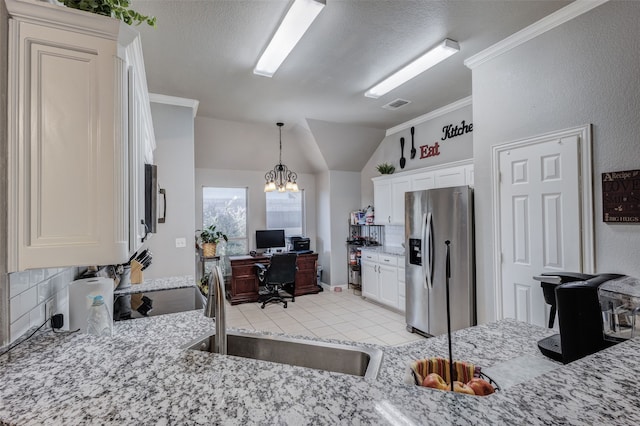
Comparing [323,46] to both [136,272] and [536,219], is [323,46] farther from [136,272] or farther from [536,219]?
[136,272]

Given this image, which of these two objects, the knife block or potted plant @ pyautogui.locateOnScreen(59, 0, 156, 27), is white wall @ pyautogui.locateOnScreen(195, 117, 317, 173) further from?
potted plant @ pyautogui.locateOnScreen(59, 0, 156, 27)

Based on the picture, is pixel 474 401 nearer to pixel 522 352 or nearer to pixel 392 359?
pixel 392 359

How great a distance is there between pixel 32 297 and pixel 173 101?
3163 millimetres

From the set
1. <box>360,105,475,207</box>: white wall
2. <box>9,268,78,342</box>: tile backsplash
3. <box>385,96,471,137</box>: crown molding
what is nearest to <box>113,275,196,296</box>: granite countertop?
<box>9,268,78,342</box>: tile backsplash

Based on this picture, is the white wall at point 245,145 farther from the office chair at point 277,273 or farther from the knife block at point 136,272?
the knife block at point 136,272

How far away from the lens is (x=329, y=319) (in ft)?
13.8

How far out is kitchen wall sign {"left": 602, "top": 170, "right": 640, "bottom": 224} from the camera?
6.10 feet

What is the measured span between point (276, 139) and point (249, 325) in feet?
10.4

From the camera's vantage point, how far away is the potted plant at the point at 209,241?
4.79 metres

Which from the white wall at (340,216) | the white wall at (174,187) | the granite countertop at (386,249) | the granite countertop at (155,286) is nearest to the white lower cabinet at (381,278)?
the granite countertop at (386,249)

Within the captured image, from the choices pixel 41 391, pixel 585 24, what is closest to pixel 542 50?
pixel 585 24

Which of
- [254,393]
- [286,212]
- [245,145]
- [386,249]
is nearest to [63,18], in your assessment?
[254,393]

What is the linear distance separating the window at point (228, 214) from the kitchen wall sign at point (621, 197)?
16.6 ft

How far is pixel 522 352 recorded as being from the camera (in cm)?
117
